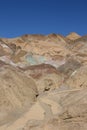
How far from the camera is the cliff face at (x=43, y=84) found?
41.4 feet

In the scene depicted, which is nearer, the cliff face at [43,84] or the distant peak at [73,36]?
the cliff face at [43,84]

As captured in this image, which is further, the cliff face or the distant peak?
the distant peak

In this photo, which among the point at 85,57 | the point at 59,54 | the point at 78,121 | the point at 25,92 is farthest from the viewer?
the point at 59,54

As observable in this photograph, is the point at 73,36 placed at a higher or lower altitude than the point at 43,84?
higher

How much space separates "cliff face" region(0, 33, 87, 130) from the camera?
41.4 feet

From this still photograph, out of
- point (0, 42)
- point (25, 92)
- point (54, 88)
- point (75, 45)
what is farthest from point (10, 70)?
point (75, 45)

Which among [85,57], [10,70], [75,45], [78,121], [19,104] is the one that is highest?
[75,45]

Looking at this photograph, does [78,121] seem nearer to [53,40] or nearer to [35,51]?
[35,51]

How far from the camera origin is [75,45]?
7288cm

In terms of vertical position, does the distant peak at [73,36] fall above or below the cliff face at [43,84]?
above

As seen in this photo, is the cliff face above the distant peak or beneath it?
beneath

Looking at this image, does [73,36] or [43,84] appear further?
[73,36]

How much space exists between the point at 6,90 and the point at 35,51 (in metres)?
40.9

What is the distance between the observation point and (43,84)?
41.4 meters
